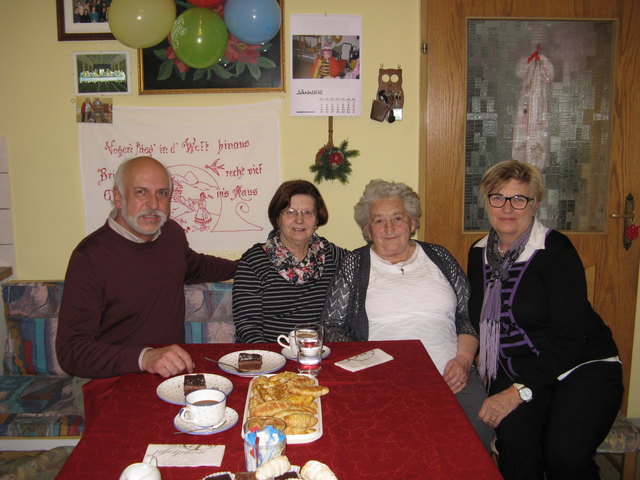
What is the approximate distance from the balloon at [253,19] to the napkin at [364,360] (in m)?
1.61

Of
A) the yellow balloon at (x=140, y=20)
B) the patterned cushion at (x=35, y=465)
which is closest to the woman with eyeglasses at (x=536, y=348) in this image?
the patterned cushion at (x=35, y=465)

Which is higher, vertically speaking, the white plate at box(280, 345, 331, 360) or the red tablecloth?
the white plate at box(280, 345, 331, 360)

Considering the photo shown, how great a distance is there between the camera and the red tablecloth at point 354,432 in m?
1.07

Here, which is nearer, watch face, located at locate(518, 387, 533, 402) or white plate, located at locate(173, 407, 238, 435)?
white plate, located at locate(173, 407, 238, 435)

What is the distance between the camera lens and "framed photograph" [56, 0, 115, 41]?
276 cm

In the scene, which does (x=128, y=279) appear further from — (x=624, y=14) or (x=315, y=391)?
(x=624, y=14)

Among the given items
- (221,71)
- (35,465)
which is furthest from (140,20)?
(35,465)

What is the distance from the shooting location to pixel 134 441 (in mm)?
1182

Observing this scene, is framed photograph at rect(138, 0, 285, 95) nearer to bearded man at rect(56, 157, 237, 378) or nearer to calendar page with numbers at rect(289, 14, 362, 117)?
calendar page with numbers at rect(289, 14, 362, 117)

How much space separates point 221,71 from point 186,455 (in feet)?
7.03

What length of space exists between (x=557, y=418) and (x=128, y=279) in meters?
1.61

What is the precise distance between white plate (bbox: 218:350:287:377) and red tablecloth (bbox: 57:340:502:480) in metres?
0.02

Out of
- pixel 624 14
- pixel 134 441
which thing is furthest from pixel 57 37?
pixel 624 14

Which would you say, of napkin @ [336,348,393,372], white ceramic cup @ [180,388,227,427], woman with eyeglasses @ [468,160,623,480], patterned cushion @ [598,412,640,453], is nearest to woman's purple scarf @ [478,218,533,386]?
woman with eyeglasses @ [468,160,623,480]
